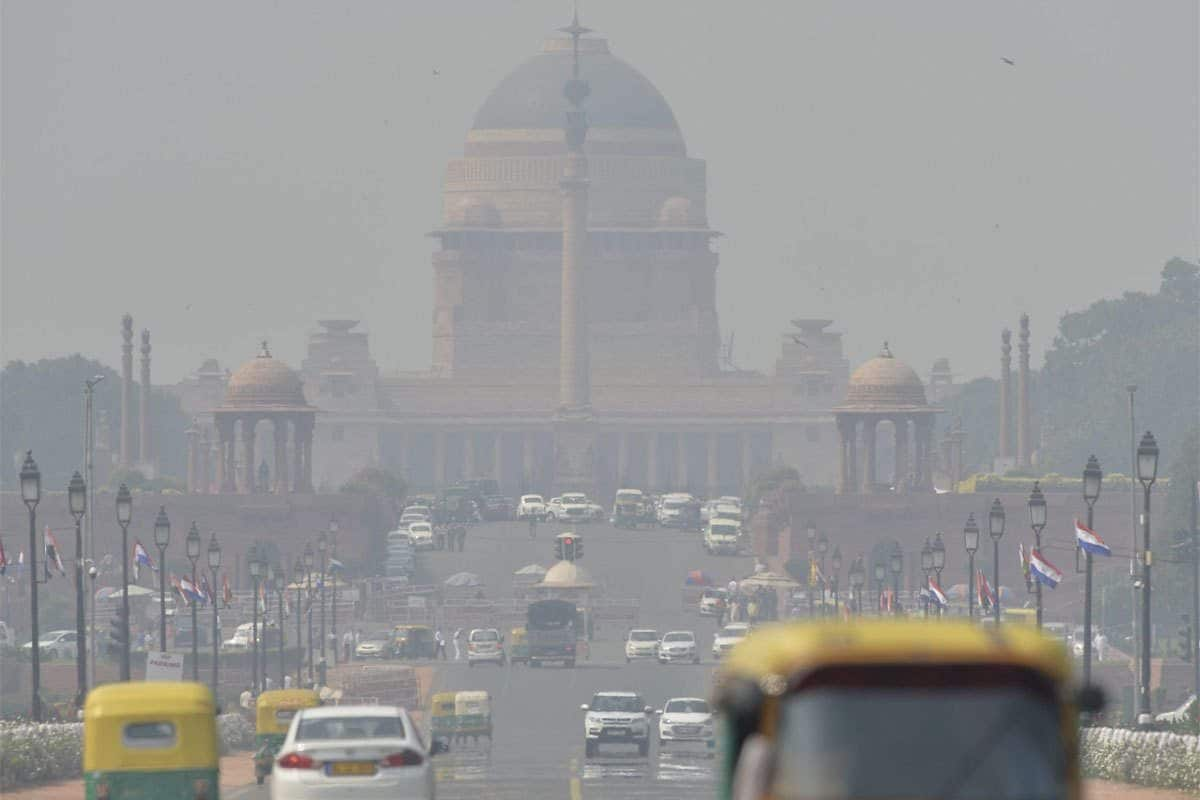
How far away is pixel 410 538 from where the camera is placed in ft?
384

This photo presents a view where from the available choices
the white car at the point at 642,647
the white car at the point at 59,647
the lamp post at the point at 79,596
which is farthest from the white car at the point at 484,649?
the lamp post at the point at 79,596

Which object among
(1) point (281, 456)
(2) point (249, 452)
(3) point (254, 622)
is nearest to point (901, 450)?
(1) point (281, 456)

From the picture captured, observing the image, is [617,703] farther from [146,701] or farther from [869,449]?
[869,449]


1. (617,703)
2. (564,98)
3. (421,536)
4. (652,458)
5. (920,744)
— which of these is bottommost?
(617,703)

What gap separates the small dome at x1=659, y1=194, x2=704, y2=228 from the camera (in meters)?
183

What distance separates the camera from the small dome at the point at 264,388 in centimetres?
12812

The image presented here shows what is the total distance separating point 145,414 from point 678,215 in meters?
47.5

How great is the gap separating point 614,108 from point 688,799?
15754 centimetres

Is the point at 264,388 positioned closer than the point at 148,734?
No

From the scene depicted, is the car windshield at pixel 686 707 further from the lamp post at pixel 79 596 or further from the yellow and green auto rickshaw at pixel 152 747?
the yellow and green auto rickshaw at pixel 152 747

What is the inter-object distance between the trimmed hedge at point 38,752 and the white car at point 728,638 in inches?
1519

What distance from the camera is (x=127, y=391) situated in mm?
145125

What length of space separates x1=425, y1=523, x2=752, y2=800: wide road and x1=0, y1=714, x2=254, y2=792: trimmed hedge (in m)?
4.01

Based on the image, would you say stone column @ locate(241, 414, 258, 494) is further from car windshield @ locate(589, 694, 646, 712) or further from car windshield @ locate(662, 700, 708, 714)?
car windshield @ locate(589, 694, 646, 712)
